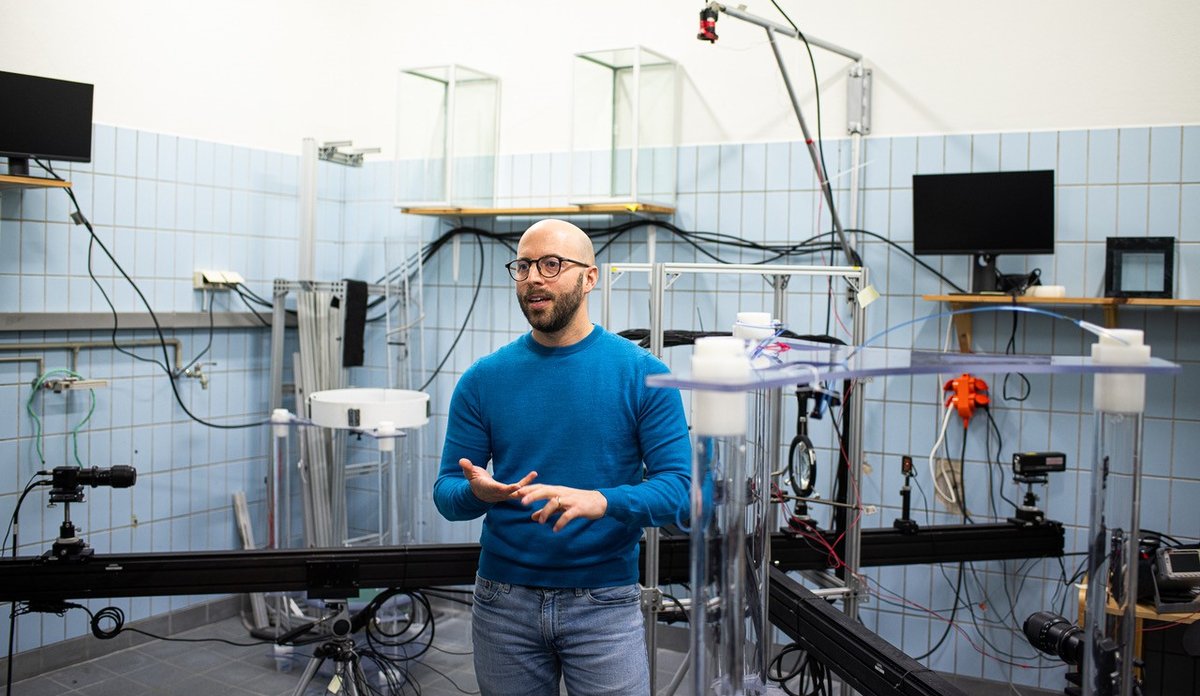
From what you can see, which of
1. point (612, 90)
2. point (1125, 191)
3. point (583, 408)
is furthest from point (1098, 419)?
point (612, 90)

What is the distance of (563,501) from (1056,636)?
3.93 ft

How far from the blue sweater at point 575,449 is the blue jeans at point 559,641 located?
0.03m

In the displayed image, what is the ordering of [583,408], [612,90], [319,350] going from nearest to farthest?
[583,408] → [612,90] → [319,350]

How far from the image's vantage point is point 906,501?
3381 mm

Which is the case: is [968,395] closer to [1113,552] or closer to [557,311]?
[557,311]

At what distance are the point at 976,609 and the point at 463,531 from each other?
217 centimetres

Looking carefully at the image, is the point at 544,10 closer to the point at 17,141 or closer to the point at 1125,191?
the point at 17,141

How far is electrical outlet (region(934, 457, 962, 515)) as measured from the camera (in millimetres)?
3680

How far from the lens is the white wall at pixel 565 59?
3436 millimetres

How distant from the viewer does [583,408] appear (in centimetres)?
193

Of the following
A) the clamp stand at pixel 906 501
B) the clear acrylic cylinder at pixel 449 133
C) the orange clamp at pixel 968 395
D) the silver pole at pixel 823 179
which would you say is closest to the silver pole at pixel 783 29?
the silver pole at pixel 823 179

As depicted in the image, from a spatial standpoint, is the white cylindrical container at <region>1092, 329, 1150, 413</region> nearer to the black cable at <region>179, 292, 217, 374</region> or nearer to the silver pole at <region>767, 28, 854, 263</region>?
the silver pole at <region>767, 28, 854, 263</region>

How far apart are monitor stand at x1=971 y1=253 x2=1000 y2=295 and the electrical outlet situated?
66 cm

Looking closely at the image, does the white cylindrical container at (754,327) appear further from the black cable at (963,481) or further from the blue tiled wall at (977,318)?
the black cable at (963,481)
